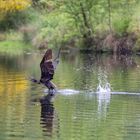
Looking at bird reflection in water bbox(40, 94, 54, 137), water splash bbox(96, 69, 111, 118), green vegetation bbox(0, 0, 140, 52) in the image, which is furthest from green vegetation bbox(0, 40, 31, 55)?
bird reflection in water bbox(40, 94, 54, 137)

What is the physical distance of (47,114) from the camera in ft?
63.7

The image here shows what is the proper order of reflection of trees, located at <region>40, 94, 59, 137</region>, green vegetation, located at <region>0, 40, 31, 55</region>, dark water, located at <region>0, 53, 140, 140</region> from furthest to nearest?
green vegetation, located at <region>0, 40, 31, 55</region> < reflection of trees, located at <region>40, 94, 59, 137</region> < dark water, located at <region>0, 53, 140, 140</region>

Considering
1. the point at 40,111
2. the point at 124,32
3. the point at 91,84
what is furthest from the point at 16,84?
the point at 124,32

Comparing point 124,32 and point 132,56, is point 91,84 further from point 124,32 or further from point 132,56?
point 124,32

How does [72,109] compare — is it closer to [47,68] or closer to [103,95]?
[103,95]

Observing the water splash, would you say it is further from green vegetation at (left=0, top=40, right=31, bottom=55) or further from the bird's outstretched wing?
green vegetation at (left=0, top=40, right=31, bottom=55)

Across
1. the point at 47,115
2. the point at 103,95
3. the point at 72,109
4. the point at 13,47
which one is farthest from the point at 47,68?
the point at 13,47

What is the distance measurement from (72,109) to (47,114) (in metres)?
1.24

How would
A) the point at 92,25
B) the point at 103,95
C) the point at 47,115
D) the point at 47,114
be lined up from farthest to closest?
the point at 92,25 < the point at 103,95 < the point at 47,114 < the point at 47,115

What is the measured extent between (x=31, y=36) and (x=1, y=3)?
6.79 meters

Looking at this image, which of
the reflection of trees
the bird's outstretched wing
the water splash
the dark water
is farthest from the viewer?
the bird's outstretched wing

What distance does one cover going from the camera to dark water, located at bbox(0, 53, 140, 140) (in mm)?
16147

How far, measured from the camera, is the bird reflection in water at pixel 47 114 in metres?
16.7

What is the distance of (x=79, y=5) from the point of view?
2445 inches
